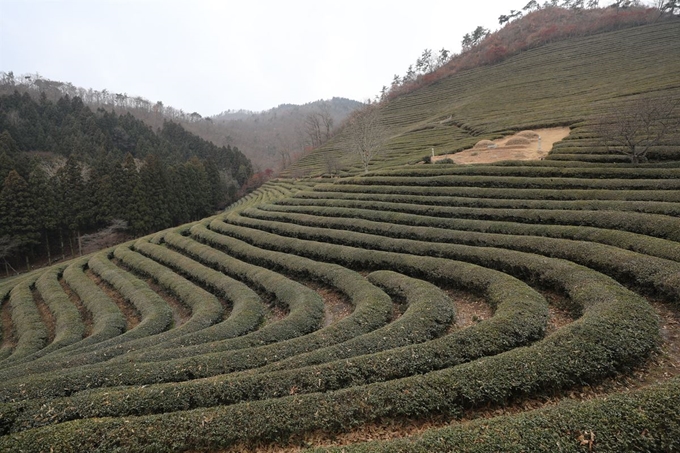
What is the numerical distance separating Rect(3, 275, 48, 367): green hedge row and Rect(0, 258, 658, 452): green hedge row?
12.3 metres

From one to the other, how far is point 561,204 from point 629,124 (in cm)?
1141

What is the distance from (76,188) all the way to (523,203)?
55.1 m

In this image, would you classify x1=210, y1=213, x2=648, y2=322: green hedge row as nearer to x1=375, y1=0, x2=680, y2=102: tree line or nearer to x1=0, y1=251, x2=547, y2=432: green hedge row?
x1=0, y1=251, x2=547, y2=432: green hedge row

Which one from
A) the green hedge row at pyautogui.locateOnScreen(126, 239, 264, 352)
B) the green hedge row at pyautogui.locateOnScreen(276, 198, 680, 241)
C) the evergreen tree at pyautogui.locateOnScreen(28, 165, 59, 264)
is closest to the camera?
the green hedge row at pyautogui.locateOnScreen(126, 239, 264, 352)

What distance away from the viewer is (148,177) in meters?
51.7

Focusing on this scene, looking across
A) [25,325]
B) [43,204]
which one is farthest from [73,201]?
[25,325]

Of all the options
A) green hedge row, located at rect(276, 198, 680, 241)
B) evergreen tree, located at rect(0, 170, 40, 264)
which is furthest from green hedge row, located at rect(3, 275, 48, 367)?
green hedge row, located at rect(276, 198, 680, 241)

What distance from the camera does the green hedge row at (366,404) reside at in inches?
241

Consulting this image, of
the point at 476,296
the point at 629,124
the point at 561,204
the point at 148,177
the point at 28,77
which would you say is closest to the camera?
the point at 476,296

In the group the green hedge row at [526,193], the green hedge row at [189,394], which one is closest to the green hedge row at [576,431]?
the green hedge row at [189,394]

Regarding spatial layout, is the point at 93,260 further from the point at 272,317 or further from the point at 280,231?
the point at 272,317

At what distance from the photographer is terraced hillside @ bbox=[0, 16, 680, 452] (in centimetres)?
623

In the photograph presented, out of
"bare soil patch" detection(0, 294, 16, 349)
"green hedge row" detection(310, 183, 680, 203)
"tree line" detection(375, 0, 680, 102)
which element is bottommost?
"bare soil patch" detection(0, 294, 16, 349)

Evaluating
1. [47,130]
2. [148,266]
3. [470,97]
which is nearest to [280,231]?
[148,266]
